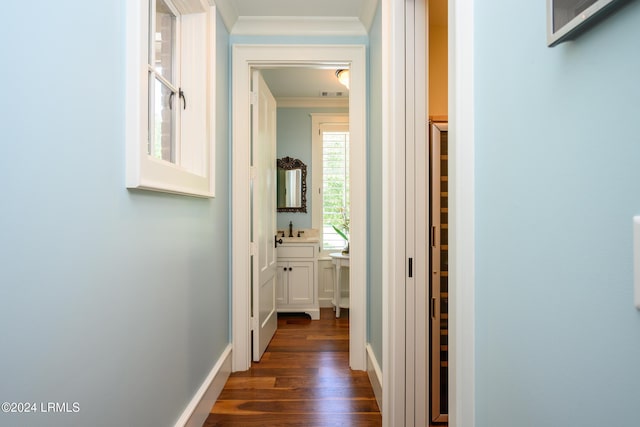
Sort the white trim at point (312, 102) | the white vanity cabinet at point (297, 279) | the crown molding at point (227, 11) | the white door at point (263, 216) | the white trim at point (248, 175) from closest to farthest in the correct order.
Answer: the crown molding at point (227, 11)
the white trim at point (248, 175)
the white door at point (263, 216)
the white vanity cabinet at point (297, 279)
the white trim at point (312, 102)

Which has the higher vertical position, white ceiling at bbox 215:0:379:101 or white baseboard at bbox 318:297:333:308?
white ceiling at bbox 215:0:379:101

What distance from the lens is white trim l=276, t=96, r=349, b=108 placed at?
465 centimetres

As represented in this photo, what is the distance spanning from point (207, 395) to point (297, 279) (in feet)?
7.06

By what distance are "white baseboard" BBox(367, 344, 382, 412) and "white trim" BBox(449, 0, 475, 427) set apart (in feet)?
4.49

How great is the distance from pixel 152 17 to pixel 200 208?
952mm

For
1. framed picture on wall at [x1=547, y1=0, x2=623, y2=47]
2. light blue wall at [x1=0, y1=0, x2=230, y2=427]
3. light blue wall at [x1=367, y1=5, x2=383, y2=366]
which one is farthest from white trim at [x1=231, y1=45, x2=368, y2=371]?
framed picture on wall at [x1=547, y1=0, x2=623, y2=47]

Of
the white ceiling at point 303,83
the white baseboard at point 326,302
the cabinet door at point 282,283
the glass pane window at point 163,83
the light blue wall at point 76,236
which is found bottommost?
the white baseboard at point 326,302

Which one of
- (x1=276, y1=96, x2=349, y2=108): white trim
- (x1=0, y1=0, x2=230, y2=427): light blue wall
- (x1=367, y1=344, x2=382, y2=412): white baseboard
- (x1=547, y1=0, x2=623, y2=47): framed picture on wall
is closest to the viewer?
(x1=547, y1=0, x2=623, y2=47): framed picture on wall

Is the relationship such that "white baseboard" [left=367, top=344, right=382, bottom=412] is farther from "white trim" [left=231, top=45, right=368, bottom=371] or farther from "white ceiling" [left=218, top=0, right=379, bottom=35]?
"white ceiling" [left=218, top=0, right=379, bottom=35]

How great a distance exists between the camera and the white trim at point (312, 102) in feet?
15.3

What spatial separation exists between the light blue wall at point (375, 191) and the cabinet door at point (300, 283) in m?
1.53

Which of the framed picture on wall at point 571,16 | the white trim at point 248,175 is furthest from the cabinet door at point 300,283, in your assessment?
the framed picture on wall at point 571,16

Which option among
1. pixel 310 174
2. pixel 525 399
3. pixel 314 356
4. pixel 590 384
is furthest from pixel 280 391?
pixel 310 174

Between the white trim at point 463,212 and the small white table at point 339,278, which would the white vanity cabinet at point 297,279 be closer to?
the small white table at point 339,278
